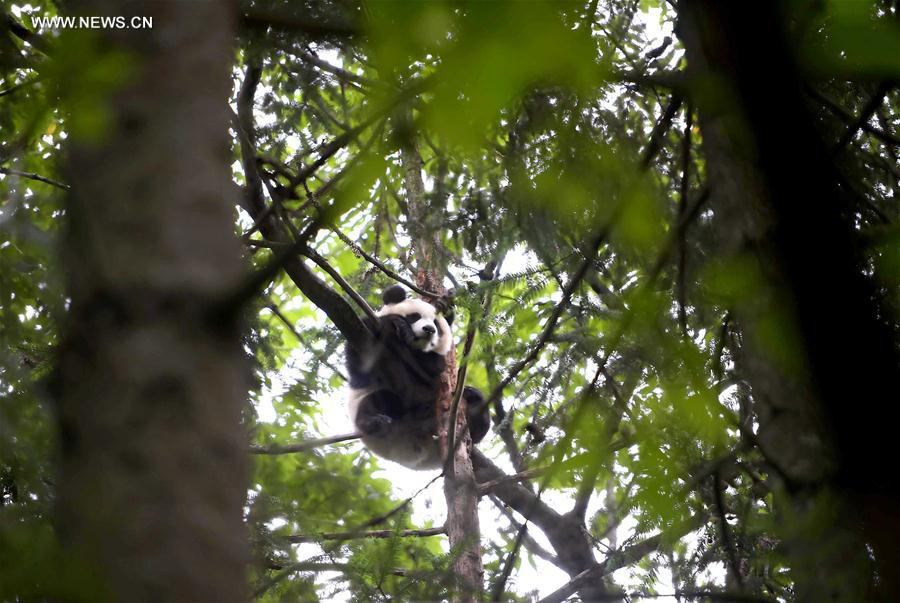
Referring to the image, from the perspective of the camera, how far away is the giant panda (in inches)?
263

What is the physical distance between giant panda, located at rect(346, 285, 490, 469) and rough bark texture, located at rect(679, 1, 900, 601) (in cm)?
483

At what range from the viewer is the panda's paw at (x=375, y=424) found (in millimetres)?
6520

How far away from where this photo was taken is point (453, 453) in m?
4.93

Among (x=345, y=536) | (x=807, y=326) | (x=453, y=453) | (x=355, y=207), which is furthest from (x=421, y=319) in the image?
(x=807, y=326)

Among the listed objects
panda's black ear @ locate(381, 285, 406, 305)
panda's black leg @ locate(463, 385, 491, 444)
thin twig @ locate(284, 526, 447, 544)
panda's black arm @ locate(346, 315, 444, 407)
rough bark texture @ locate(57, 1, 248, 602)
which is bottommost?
rough bark texture @ locate(57, 1, 248, 602)

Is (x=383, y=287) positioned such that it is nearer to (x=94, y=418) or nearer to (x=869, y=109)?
(x=869, y=109)

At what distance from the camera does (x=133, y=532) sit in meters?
0.91

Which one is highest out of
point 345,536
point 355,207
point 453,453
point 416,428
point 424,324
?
point 424,324

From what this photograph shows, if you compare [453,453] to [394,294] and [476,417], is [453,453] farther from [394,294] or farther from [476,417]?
[394,294]

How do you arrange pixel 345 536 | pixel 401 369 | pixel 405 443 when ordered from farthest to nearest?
1. pixel 405 443
2. pixel 401 369
3. pixel 345 536

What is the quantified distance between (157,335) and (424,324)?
6.32m

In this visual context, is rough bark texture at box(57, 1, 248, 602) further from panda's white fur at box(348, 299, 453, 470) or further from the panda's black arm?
panda's white fur at box(348, 299, 453, 470)

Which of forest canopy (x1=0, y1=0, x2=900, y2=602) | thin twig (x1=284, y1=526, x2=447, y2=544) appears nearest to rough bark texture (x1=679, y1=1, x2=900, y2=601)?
forest canopy (x1=0, y1=0, x2=900, y2=602)

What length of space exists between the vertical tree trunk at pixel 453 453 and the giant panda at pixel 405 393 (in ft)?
1.66
